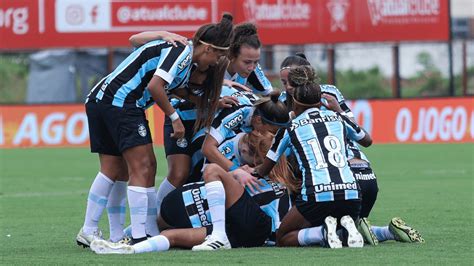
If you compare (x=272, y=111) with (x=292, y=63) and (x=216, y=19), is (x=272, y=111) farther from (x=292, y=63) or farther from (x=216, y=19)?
(x=216, y=19)

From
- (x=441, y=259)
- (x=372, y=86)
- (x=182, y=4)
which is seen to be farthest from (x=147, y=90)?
(x=372, y=86)

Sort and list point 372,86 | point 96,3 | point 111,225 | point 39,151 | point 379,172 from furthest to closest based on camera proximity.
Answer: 1. point 372,86
2. point 96,3
3. point 39,151
4. point 379,172
5. point 111,225

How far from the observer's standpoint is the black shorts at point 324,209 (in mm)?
8195

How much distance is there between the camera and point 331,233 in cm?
812

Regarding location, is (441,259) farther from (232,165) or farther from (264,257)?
(232,165)

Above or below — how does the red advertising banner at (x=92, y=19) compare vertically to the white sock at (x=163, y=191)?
above

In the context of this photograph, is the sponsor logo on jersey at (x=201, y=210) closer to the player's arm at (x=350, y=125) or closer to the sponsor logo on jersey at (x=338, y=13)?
the player's arm at (x=350, y=125)

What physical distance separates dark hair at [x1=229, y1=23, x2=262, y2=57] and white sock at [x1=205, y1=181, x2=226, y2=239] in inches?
74.5

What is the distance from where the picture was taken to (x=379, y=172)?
1677 centimetres

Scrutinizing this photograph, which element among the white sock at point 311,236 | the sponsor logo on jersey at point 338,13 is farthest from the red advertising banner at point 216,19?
the white sock at point 311,236

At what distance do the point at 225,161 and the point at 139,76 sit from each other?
91 cm

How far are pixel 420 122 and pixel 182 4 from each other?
6340 millimetres

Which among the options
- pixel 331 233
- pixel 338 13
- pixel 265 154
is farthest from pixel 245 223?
pixel 338 13

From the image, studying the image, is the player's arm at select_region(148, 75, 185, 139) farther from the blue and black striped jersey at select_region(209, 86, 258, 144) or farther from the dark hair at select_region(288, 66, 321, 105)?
the dark hair at select_region(288, 66, 321, 105)
